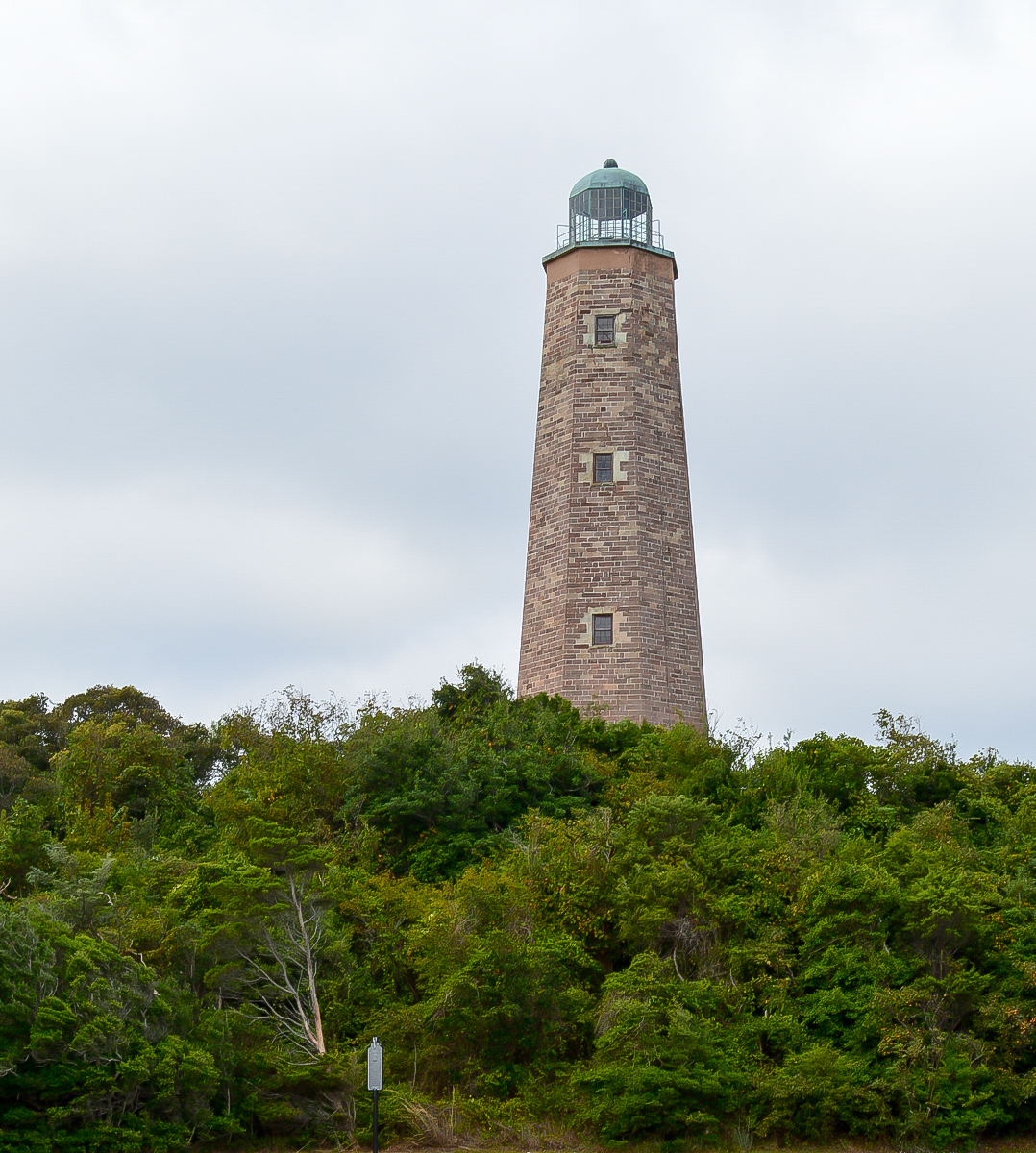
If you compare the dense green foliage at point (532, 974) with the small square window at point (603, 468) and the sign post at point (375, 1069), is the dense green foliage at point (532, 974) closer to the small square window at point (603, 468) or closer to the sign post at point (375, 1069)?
Result: the sign post at point (375, 1069)

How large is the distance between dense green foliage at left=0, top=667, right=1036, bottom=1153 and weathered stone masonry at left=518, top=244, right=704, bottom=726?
5176 millimetres

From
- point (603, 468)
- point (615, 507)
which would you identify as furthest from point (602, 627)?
point (603, 468)

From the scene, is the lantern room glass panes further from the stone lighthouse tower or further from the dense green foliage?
the dense green foliage

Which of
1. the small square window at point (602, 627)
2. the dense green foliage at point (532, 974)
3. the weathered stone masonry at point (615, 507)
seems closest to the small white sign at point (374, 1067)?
the dense green foliage at point (532, 974)

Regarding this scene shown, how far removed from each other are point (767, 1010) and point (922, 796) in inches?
327

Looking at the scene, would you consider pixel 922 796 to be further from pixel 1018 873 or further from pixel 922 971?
pixel 922 971

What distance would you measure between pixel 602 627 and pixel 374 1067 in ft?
46.9

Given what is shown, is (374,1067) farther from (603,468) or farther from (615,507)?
(603,468)

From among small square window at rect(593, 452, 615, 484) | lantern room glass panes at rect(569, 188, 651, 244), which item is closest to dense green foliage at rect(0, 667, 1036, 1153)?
small square window at rect(593, 452, 615, 484)

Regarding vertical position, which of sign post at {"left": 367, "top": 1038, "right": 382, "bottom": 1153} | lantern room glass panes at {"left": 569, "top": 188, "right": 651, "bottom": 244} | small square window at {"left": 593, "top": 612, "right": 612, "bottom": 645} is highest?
lantern room glass panes at {"left": 569, "top": 188, "right": 651, "bottom": 244}

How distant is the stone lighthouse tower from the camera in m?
31.7

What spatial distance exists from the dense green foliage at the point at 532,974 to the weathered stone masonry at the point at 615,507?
5176 millimetres

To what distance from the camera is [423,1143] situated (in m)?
19.9

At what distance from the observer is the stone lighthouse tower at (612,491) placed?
3167cm
